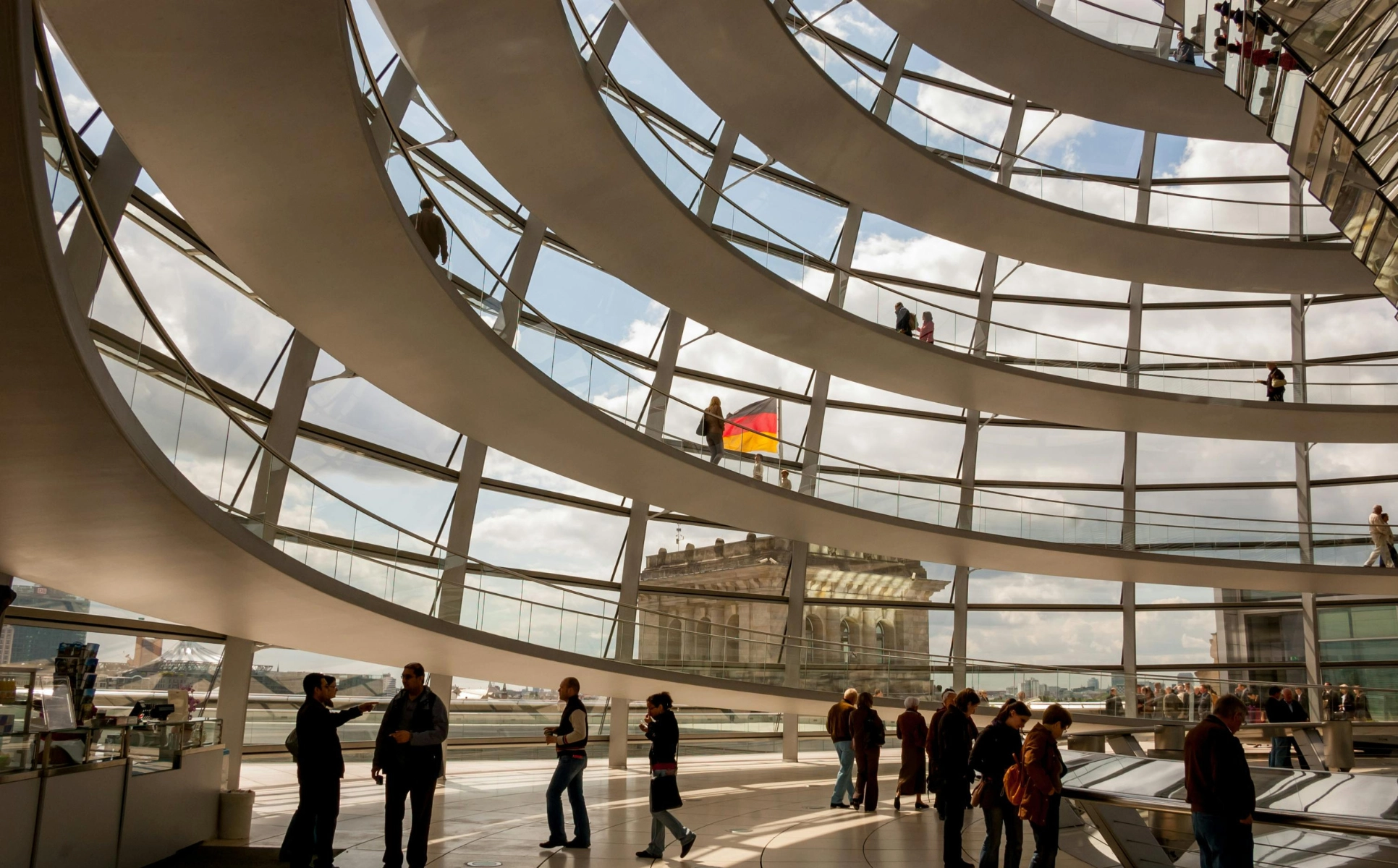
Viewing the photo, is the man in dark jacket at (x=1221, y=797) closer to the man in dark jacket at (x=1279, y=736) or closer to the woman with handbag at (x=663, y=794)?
the woman with handbag at (x=663, y=794)

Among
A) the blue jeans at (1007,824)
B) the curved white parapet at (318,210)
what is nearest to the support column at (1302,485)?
the curved white parapet at (318,210)

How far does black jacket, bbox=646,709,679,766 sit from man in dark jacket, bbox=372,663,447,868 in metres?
1.82

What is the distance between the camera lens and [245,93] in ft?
27.1

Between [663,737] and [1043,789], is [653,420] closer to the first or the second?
[663,737]

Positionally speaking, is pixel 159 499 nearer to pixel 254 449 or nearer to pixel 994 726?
pixel 254 449

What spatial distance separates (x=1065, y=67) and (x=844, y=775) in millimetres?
14541

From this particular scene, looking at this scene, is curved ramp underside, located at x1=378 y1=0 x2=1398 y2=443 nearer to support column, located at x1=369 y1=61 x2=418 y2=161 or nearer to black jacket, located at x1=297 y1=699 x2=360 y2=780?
support column, located at x1=369 y1=61 x2=418 y2=161

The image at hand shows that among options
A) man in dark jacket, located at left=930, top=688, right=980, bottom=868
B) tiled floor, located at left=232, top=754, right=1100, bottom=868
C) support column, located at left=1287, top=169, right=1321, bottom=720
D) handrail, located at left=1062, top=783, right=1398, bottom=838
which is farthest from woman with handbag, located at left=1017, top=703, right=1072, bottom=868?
support column, located at left=1287, top=169, right=1321, bottom=720

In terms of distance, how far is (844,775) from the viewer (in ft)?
43.5

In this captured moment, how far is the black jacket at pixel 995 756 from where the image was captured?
8219 mm

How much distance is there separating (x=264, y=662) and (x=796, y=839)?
331 inches

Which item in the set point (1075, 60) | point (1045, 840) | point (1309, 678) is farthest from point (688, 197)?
point (1309, 678)

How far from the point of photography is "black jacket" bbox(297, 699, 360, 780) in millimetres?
8156

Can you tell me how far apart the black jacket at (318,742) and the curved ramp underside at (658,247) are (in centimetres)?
730
